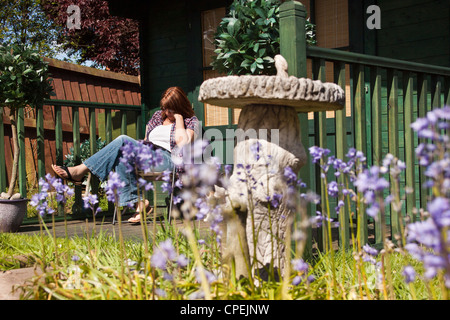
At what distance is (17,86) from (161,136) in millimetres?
1304

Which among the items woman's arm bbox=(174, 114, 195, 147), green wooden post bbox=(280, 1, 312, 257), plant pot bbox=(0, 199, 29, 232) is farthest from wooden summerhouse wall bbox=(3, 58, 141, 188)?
green wooden post bbox=(280, 1, 312, 257)

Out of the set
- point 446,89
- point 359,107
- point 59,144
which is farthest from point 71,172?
point 446,89

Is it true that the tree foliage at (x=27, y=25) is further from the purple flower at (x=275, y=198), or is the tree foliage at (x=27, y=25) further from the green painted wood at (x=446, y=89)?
the purple flower at (x=275, y=198)

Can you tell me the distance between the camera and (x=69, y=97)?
28.0 feet

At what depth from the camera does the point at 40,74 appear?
14.9ft

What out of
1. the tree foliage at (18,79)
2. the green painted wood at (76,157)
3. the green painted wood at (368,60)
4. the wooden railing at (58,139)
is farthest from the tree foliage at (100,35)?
the green painted wood at (368,60)

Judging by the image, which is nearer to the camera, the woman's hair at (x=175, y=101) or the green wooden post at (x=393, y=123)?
the green wooden post at (x=393, y=123)

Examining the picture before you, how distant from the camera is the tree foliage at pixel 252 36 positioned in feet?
12.9

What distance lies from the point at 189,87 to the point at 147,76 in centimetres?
84

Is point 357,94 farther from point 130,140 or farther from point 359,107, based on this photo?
point 130,140

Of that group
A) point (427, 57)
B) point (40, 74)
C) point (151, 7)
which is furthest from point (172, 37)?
point (427, 57)

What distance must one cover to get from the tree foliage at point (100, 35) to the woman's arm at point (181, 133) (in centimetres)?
896

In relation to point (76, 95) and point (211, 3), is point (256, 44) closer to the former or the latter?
point (211, 3)

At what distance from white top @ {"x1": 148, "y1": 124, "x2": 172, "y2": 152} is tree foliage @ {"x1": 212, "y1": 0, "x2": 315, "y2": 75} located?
87 cm
